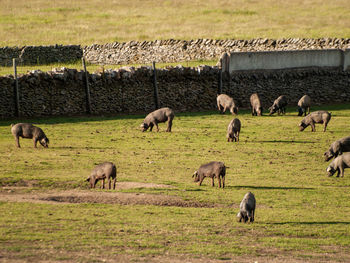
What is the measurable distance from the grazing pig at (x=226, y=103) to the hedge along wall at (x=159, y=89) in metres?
2.27

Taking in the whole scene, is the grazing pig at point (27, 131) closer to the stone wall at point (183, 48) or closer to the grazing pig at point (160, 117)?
the grazing pig at point (160, 117)

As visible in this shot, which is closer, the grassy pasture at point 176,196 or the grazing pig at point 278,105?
the grassy pasture at point 176,196

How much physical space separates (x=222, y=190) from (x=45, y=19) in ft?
162

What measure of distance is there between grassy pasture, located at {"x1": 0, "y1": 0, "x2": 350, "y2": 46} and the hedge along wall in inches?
576

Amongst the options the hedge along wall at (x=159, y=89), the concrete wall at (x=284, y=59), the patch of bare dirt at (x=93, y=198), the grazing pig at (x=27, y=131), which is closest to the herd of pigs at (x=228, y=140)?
the grazing pig at (x=27, y=131)

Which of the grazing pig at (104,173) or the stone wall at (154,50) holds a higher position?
the stone wall at (154,50)

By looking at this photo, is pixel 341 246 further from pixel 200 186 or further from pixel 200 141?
pixel 200 141

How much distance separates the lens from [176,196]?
1579 cm

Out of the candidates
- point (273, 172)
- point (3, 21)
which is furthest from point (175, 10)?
point (273, 172)

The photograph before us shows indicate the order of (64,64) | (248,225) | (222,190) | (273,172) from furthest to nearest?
1. (64,64)
2. (273,172)
3. (222,190)
4. (248,225)

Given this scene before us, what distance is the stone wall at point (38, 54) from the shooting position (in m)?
44.8

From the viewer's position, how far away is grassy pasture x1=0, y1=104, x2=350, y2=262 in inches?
463

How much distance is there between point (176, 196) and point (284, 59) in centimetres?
2433

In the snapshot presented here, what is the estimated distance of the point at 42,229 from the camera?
1262 cm
